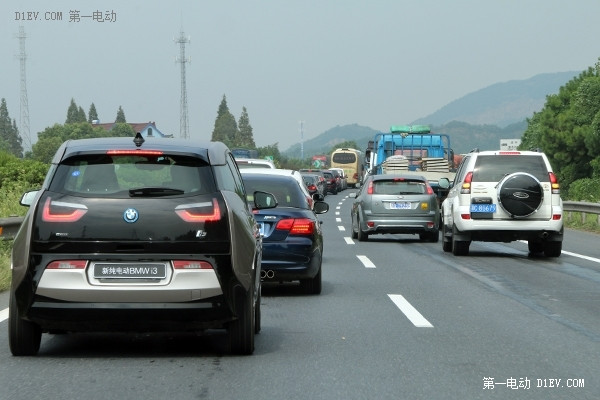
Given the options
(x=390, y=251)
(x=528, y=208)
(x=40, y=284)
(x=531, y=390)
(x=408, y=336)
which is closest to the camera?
(x=531, y=390)

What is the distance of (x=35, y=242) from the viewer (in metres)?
7.41

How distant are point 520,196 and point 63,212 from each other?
11885mm

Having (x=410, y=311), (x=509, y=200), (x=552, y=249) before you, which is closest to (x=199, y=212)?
(x=410, y=311)

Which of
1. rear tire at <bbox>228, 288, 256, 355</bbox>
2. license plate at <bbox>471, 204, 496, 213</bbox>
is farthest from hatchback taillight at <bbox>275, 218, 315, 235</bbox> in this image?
license plate at <bbox>471, 204, 496, 213</bbox>

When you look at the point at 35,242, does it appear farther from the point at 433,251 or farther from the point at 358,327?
the point at 433,251

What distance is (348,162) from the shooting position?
316ft

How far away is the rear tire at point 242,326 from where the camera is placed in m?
7.66

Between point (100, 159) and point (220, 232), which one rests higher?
point (100, 159)

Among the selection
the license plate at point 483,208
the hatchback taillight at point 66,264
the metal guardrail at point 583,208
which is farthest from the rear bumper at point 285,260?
the metal guardrail at point 583,208

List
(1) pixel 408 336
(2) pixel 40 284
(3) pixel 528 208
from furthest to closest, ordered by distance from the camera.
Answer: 1. (3) pixel 528 208
2. (1) pixel 408 336
3. (2) pixel 40 284

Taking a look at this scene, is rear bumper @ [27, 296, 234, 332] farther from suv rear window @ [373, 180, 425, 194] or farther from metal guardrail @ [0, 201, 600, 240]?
suv rear window @ [373, 180, 425, 194]

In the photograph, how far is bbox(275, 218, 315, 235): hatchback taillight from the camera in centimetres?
1219

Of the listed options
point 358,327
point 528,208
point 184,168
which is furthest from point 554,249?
point 184,168

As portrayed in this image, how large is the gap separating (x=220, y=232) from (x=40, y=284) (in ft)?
4.07
